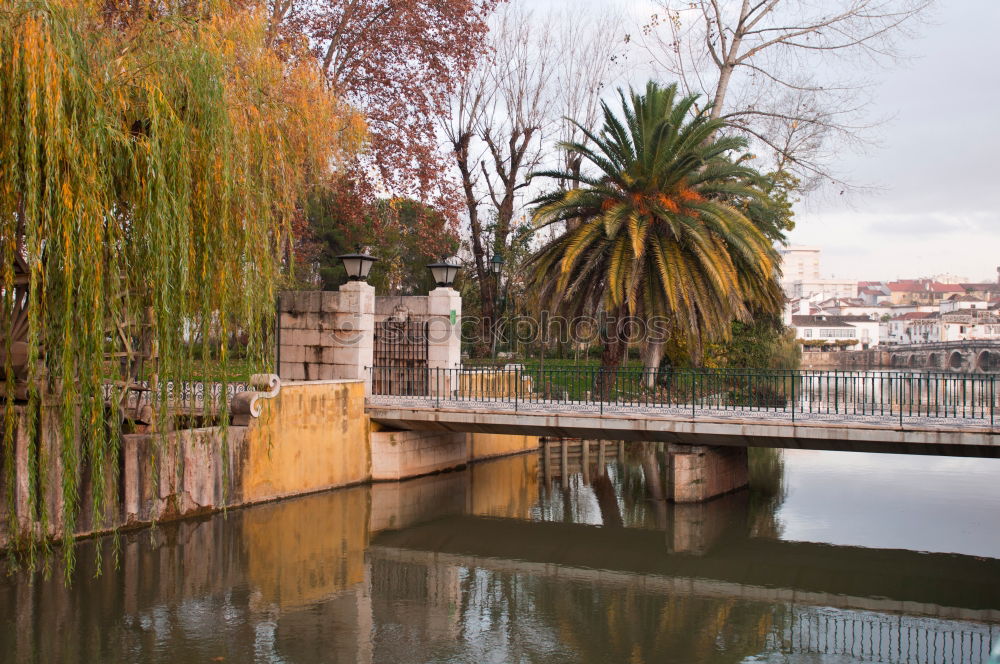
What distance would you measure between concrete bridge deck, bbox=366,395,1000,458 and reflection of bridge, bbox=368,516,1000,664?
166 centimetres

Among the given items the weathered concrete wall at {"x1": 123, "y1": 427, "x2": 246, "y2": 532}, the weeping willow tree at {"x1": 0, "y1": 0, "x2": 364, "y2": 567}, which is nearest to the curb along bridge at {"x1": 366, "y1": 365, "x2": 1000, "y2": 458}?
the weathered concrete wall at {"x1": 123, "y1": 427, "x2": 246, "y2": 532}

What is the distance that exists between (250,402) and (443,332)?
565 cm

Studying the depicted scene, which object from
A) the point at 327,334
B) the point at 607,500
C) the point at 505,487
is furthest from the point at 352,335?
the point at 607,500

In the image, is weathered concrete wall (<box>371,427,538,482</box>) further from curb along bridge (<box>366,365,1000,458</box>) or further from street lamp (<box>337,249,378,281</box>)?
street lamp (<box>337,249,378,281</box>)

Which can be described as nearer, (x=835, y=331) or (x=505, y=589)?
(x=505, y=589)

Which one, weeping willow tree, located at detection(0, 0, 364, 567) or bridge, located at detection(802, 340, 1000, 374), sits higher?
weeping willow tree, located at detection(0, 0, 364, 567)

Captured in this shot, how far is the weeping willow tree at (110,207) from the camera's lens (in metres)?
8.73

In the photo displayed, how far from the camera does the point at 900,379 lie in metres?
15.0

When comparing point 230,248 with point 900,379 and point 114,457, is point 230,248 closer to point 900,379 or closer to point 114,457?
point 114,457

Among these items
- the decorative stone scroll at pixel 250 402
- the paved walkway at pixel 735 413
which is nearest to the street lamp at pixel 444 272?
the paved walkway at pixel 735 413

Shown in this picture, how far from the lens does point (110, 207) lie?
9383 millimetres

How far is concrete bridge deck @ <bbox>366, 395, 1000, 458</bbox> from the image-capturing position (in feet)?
46.2

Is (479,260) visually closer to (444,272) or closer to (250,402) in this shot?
(444,272)

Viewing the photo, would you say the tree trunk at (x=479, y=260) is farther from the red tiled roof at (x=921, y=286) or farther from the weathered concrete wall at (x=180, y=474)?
the red tiled roof at (x=921, y=286)
